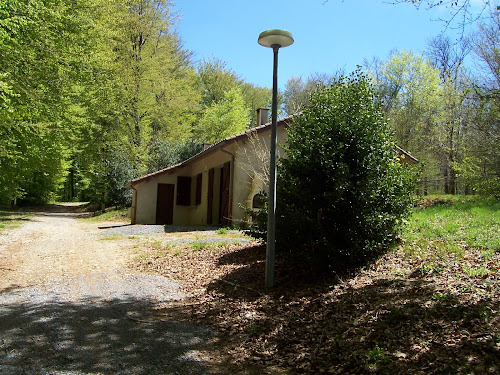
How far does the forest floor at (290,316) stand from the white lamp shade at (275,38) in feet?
12.2

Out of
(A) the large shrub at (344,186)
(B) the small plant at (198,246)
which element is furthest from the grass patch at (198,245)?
(A) the large shrub at (344,186)

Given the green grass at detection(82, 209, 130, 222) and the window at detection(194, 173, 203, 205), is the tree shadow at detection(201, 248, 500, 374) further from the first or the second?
the green grass at detection(82, 209, 130, 222)

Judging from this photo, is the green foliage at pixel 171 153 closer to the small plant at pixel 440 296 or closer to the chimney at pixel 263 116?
the chimney at pixel 263 116

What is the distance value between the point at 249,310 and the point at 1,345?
2988 millimetres

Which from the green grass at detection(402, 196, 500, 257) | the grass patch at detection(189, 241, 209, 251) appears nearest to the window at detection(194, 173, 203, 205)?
the grass patch at detection(189, 241, 209, 251)

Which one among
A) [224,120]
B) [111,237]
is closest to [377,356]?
[111,237]

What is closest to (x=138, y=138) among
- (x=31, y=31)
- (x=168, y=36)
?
(x=168, y=36)

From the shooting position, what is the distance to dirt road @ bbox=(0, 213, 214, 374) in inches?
148

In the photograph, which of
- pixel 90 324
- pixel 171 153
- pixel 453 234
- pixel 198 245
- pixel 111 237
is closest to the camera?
pixel 90 324

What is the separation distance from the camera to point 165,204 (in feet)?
67.8

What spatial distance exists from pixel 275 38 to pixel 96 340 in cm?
479

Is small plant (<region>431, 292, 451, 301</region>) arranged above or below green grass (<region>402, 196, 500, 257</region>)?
Result: below

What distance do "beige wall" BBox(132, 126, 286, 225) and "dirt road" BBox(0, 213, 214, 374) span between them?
5052 mm

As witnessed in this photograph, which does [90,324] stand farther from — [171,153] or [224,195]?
[171,153]
